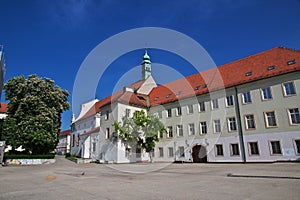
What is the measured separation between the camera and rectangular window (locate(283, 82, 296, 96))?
21.7 m

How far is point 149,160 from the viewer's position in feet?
112

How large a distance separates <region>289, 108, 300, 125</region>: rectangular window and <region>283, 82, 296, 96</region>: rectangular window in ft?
5.56

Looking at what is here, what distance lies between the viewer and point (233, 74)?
28.3 m

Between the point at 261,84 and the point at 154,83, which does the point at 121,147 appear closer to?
the point at 154,83

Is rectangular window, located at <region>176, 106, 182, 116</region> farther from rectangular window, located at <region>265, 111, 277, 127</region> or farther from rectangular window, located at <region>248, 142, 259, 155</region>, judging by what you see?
rectangular window, located at <region>265, 111, 277, 127</region>

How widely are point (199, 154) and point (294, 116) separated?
12.3 metres

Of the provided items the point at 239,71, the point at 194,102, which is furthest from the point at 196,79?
the point at 239,71

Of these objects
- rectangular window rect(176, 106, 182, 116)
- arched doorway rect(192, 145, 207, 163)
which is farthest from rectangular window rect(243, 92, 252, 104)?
rectangular window rect(176, 106, 182, 116)

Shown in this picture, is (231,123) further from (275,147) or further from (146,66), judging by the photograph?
(146,66)

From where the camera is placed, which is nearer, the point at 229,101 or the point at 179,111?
the point at 229,101

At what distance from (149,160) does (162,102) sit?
9.71 metres

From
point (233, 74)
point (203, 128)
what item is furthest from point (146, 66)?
point (203, 128)

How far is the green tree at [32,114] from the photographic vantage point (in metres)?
29.9

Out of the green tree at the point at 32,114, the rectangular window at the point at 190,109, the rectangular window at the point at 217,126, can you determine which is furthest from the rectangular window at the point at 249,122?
the green tree at the point at 32,114
